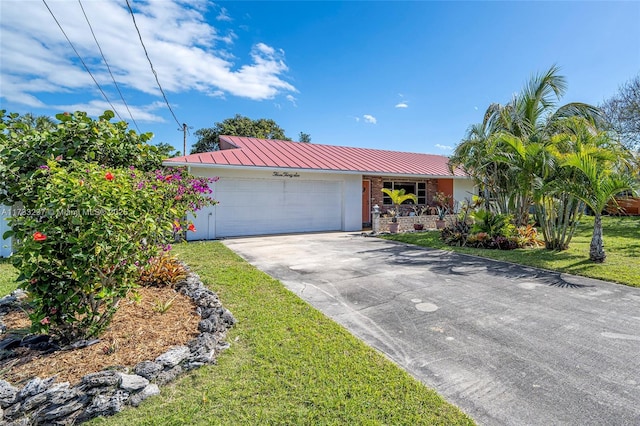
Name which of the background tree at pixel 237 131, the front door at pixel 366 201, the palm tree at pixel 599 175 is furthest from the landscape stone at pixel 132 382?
the background tree at pixel 237 131

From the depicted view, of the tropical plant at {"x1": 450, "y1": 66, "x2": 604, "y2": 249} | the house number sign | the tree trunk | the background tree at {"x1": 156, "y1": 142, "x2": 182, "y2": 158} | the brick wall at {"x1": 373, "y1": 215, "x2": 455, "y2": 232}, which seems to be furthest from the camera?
the brick wall at {"x1": 373, "y1": 215, "x2": 455, "y2": 232}

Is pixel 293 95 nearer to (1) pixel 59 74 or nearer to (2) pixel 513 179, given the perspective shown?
(1) pixel 59 74

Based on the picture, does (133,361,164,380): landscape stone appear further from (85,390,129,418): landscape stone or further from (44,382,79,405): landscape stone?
(44,382,79,405): landscape stone

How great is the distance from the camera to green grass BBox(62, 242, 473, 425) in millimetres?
2303

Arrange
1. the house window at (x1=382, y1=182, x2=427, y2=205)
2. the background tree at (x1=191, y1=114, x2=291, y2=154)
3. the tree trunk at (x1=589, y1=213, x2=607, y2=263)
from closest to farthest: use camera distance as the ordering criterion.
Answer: the tree trunk at (x1=589, y1=213, x2=607, y2=263)
the house window at (x1=382, y1=182, x2=427, y2=205)
the background tree at (x1=191, y1=114, x2=291, y2=154)

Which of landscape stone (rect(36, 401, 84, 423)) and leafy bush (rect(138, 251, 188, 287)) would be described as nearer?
landscape stone (rect(36, 401, 84, 423))

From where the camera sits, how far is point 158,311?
4.17 metres

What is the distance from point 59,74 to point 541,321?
46.1 feet

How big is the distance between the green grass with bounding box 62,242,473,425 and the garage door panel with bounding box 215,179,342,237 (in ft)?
29.9

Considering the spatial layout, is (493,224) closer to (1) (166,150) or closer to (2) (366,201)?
(2) (366,201)

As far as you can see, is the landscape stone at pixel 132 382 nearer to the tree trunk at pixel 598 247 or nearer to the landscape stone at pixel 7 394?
the landscape stone at pixel 7 394

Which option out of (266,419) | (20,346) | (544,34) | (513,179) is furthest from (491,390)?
(544,34)

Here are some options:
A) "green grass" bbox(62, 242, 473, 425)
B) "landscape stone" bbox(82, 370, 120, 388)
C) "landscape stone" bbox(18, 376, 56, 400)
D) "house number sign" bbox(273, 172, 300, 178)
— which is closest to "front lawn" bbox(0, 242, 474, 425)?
"green grass" bbox(62, 242, 473, 425)

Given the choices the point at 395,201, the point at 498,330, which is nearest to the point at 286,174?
the point at 395,201
